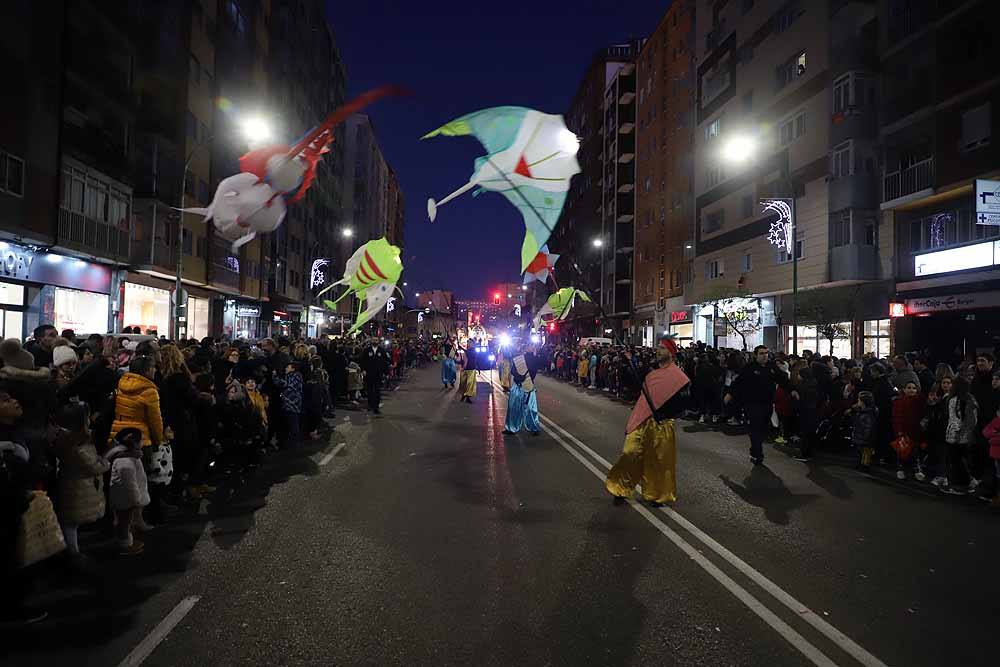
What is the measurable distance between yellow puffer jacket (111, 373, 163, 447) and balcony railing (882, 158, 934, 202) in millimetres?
23961

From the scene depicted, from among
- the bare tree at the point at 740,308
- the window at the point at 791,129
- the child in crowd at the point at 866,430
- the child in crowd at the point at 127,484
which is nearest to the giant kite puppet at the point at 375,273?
the child in crowd at the point at 866,430

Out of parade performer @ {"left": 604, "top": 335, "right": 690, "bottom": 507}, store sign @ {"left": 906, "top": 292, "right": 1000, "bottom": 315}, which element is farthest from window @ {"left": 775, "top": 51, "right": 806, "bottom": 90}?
parade performer @ {"left": 604, "top": 335, "right": 690, "bottom": 507}

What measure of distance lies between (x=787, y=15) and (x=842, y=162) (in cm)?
920

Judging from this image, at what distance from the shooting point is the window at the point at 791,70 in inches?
1181

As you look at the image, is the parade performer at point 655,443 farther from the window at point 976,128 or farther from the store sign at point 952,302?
the window at point 976,128

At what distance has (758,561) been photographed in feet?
19.1

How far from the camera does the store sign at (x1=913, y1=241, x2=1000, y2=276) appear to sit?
20.0 m

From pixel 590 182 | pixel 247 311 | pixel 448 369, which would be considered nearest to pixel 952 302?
pixel 448 369

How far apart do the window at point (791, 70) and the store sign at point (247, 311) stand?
108 ft

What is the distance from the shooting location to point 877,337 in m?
25.3

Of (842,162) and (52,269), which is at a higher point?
(842,162)

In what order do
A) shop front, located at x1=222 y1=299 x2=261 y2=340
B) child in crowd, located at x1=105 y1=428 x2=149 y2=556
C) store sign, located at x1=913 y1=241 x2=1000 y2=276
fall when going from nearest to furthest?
child in crowd, located at x1=105 y1=428 x2=149 y2=556 < store sign, located at x1=913 y1=241 x2=1000 y2=276 < shop front, located at x1=222 y1=299 x2=261 y2=340

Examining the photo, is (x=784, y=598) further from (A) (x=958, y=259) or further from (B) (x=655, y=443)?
(A) (x=958, y=259)

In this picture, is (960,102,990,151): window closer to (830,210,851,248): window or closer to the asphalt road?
(830,210,851,248): window
